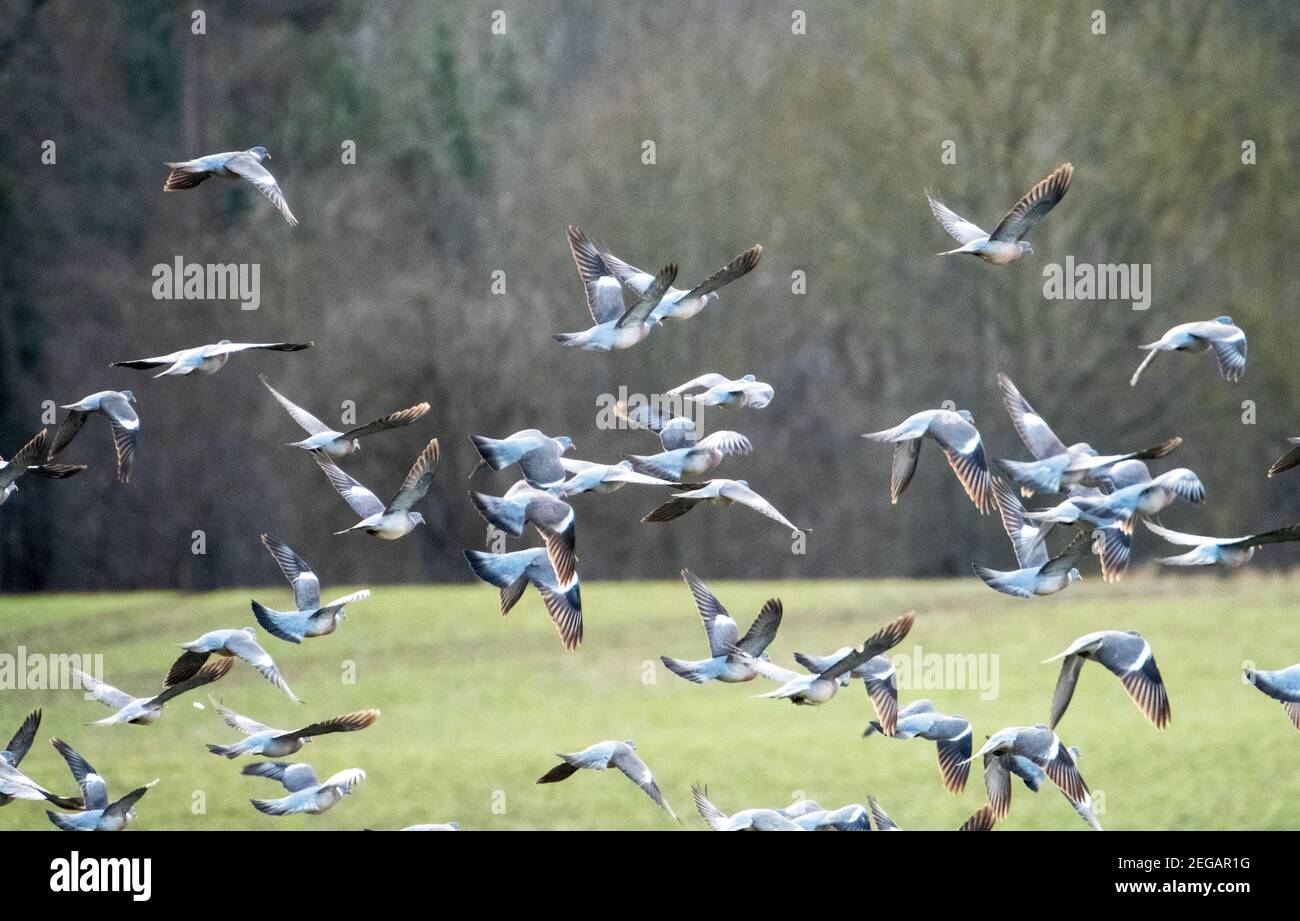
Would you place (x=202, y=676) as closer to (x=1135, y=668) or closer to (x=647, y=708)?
(x=1135, y=668)

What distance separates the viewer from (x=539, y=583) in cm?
603

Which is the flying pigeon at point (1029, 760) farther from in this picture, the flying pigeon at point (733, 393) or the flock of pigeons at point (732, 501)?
the flying pigeon at point (733, 393)

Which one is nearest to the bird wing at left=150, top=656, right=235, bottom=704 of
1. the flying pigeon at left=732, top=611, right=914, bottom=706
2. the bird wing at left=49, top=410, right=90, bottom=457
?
the bird wing at left=49, top=410, right=90, bottom=457

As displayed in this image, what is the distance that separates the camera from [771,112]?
21.1 metres

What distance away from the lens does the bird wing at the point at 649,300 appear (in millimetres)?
6048

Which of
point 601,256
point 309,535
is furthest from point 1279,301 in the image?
point 601,256

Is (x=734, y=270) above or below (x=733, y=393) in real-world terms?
above

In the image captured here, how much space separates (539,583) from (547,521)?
29 cm

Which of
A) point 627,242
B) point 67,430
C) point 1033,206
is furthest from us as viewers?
point 627,242

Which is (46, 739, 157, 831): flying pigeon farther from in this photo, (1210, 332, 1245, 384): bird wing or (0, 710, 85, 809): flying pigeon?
(1210, 332, 1245, 384): bird wing

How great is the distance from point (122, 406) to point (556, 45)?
50.8 feet

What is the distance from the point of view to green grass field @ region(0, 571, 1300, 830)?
35.9 ft

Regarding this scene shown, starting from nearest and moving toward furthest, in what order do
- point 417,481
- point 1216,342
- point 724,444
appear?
1. point 417,481
2. point 1216,342
3. point 724,444

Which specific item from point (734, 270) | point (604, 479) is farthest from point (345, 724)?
point (734, 270)
